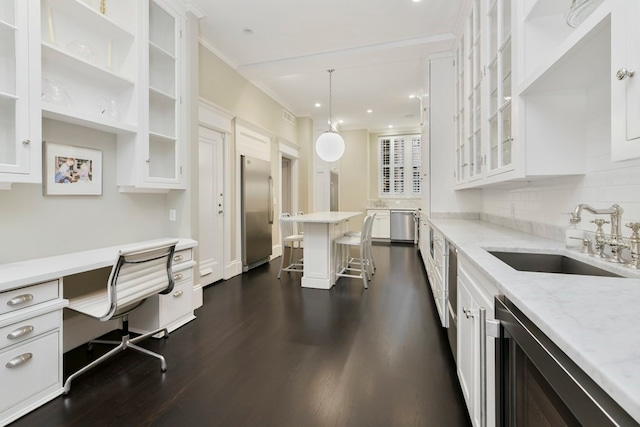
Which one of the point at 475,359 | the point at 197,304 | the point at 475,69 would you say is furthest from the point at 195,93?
the point at 475,359

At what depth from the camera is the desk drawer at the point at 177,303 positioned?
252 cm

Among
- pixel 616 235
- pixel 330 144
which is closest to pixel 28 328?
pixel 616 235

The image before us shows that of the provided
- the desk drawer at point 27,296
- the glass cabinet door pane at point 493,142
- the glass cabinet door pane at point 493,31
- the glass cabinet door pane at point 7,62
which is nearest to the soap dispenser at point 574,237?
the glass cabinet door pane at point 493,142

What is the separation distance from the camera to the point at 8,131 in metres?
1.75

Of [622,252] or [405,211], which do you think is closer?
[622,252]

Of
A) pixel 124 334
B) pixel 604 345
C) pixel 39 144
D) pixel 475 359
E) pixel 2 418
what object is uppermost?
pixel 39 144

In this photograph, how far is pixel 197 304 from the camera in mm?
3133

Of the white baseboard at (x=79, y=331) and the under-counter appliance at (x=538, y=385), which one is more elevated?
the under-counter appliance at (x=538, y=385)

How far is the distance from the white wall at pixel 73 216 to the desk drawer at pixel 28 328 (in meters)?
0.54

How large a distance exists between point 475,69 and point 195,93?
2752 millimetres

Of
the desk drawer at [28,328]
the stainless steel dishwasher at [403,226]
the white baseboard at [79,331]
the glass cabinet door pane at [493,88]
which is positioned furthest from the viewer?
the stainless steel dishwasher at [403,226]

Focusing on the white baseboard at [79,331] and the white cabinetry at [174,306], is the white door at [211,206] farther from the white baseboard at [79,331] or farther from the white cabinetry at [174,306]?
the white baseboard at [79,331]

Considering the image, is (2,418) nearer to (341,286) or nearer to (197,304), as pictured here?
Result: (197,304)

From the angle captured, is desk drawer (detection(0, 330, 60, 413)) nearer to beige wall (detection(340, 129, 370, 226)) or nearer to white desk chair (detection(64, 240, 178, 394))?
white desk chair (detection(64, 240, 178, 394))
